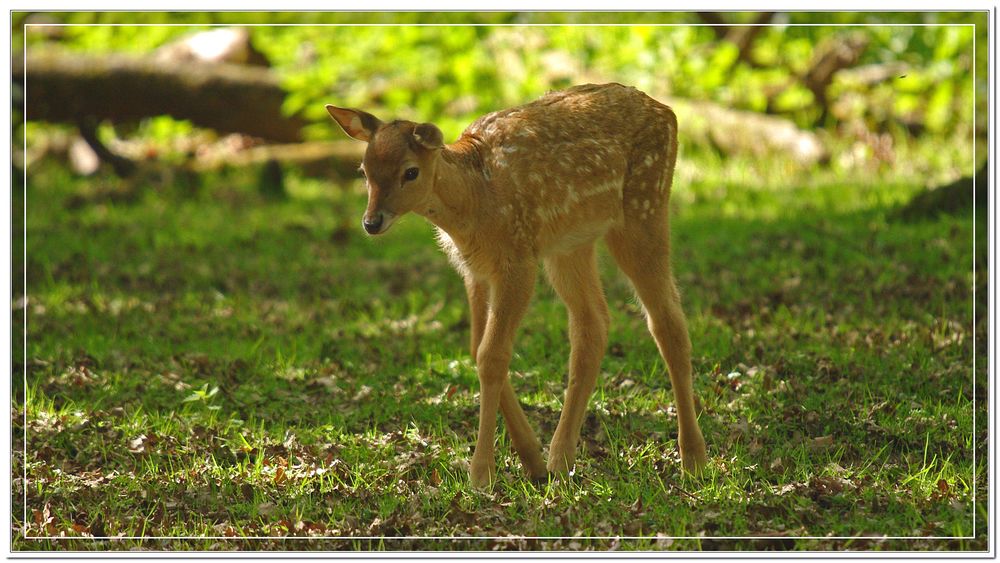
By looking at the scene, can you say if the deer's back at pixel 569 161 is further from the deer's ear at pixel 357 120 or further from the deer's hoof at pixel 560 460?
the deer's hoof at pixel 560 460

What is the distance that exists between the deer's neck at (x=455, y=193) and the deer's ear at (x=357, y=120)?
1.08 ft

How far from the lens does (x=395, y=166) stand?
520 cm

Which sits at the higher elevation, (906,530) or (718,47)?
(718,47)

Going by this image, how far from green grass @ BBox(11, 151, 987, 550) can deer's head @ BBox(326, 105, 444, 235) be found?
1.31 m

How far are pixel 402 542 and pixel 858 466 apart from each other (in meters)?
2.17

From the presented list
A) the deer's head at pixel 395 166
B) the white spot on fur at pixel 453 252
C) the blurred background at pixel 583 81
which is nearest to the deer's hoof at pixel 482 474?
the white spot on fur at pixel 453 252

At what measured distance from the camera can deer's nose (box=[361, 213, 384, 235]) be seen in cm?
508

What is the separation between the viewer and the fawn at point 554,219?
18.3 feet

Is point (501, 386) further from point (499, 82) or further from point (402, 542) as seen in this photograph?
point (499, 82)

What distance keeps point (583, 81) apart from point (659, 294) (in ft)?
21.6

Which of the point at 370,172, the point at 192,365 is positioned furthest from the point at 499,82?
the point at 370,172

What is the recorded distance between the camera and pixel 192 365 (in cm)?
750

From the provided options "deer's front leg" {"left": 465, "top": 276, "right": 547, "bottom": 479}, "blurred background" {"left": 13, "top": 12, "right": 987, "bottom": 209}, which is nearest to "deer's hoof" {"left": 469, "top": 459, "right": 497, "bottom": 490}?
"deer's front leg" {"left": 465, "top": 276, "right": 547, "bottom": 479}

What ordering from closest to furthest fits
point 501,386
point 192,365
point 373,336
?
point 501,386 → point 192,365 → point 373,336
